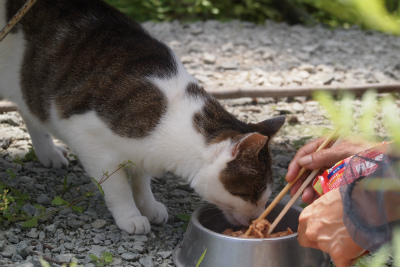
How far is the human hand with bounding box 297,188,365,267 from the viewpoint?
1641 millimetres

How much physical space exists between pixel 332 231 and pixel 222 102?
10.0ft

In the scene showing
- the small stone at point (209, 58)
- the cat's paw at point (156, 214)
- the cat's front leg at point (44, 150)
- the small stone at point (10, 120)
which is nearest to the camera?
the cat's paw at point (156, 214)

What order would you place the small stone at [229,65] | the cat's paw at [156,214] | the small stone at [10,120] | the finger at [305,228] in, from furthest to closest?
the small stone at [229,65], the small stone at [10,120], the cat's paw at [156,214], the finger at [305,228]

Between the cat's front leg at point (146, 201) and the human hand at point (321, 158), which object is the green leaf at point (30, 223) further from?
the human hand at point (321, 158)

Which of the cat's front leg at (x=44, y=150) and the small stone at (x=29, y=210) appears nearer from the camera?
the small stone at (x=29, y=210)

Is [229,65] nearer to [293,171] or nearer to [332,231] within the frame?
[293,171]

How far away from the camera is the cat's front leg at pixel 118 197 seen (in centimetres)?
268

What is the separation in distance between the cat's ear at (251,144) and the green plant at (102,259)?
29.3 inches

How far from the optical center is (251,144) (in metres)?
2.34

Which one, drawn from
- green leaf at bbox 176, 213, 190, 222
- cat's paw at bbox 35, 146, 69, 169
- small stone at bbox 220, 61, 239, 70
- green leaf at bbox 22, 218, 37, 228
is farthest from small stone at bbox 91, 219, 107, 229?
small stone at bbox 220, 61, 239, 70

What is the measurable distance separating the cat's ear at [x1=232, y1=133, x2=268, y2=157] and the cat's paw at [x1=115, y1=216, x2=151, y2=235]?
2.13 feet

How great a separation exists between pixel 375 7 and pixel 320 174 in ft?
5.43

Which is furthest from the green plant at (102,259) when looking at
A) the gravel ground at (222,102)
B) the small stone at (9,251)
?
the small stone at (9,251)

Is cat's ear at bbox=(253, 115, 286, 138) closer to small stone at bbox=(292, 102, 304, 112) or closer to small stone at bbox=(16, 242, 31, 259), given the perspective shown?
small stone at bbox=(16, 242, 31, 259)
